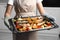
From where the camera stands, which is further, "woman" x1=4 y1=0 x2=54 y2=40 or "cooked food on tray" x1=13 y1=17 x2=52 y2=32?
"woman" x1=4 y1=0 x2=54 y2=40

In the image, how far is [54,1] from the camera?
4262 millimetres

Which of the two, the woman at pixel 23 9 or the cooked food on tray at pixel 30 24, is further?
the woman at pixel 23 9

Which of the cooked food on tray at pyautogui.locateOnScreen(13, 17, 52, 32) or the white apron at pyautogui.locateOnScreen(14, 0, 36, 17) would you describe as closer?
the cooked food on tray at pyautogui.locateOnScreen(13, 17, 52, 32)

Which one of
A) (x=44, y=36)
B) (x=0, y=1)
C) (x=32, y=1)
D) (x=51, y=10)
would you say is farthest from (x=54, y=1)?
(x=32, y=1)

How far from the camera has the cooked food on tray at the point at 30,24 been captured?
1504mm

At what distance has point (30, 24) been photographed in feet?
5.19

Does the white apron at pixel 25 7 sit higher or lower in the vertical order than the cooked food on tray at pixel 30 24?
higher

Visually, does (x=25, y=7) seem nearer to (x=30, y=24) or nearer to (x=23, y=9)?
(x=23, y=9)

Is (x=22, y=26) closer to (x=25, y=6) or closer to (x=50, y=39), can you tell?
(x=25, y=6)

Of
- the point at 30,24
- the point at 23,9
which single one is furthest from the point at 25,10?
the point at 30,24

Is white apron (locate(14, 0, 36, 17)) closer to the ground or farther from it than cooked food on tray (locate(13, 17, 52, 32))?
farther from it

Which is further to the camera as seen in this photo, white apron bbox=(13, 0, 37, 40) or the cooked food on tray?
white apron bbox=(13, 0, 37, 40)

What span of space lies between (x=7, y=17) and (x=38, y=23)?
0.27m

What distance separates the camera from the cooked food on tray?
1504mm
